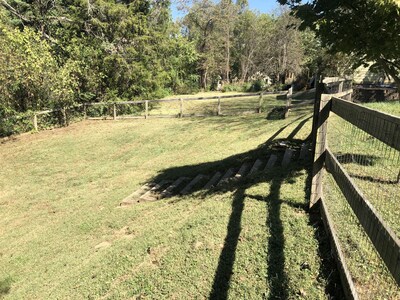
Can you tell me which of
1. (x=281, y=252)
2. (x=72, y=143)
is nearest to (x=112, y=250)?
(x=281, y=252)

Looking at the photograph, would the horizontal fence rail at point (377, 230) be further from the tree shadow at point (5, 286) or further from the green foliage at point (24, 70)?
the green foliage at point (24, 70)

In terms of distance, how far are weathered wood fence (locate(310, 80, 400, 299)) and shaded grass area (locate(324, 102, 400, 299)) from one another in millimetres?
158

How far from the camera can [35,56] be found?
43.5 feet

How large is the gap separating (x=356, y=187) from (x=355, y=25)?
2.66 metres

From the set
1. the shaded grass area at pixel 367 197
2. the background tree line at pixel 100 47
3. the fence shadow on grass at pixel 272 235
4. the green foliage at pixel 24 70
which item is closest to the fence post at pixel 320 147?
the shaded grass area at pixel 367 197

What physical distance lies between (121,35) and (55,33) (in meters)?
3.78

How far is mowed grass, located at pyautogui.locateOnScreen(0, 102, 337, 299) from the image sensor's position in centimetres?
303

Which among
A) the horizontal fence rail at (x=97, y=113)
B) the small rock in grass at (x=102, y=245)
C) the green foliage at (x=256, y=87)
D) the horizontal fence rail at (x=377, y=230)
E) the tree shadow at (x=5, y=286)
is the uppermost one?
the green foliage at (x=256, y=87)

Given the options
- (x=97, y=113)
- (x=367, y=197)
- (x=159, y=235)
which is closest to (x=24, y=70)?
(x=97, y=113)

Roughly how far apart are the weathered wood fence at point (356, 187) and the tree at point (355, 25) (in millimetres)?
1320

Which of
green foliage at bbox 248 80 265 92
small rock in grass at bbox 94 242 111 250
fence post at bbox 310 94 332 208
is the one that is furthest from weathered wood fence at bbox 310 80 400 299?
green foliage at bbox 248 80 265 92

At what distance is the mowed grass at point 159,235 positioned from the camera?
3025 mm

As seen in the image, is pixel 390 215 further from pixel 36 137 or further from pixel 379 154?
pixel 36 137

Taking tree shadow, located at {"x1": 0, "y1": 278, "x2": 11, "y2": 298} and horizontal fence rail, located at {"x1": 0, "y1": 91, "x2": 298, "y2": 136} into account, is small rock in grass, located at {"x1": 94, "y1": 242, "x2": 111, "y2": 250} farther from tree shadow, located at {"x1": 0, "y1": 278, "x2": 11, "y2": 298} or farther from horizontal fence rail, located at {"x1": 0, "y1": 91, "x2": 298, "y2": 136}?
horizontal fence rail, located at {"x1": 0, "y1": 91, "x2": 298, "y2": 136}
